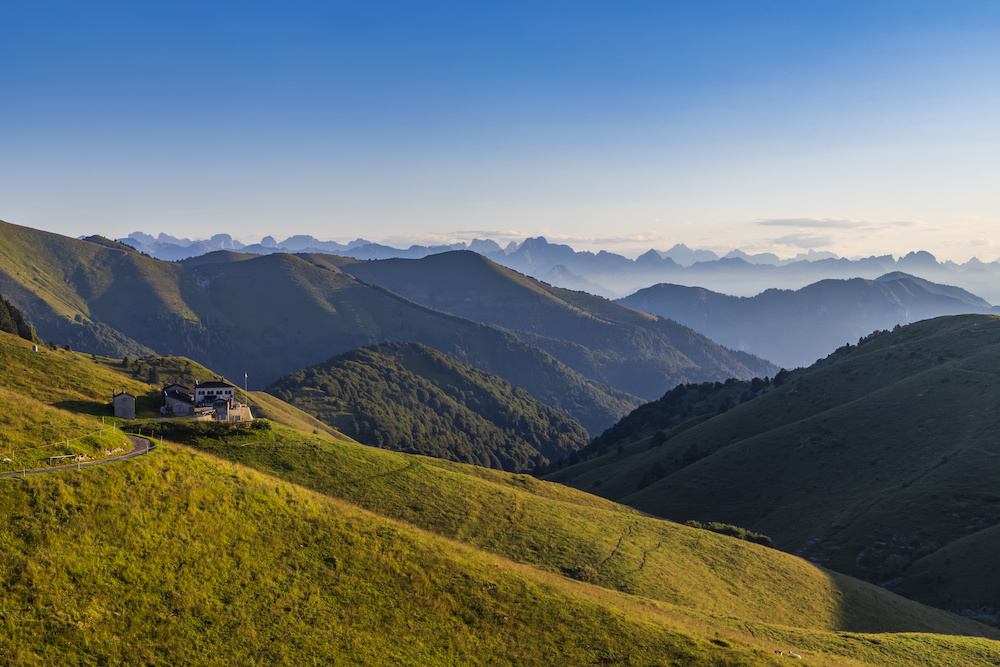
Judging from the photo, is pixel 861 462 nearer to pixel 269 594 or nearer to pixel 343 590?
pixel 343 590

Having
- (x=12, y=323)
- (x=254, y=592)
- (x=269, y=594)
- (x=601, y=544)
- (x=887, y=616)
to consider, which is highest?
(x=12, y=323)

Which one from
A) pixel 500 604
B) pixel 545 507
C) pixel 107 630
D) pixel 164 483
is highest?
pixel 164 483

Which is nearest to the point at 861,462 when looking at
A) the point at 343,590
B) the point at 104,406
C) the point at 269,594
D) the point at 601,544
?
the point at 601,544

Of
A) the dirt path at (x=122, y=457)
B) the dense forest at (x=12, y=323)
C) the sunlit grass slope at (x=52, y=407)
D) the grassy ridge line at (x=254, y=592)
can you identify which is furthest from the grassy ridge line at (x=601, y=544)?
the dense forest at (x=12, y=323)

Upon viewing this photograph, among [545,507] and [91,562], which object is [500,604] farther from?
[545,507]

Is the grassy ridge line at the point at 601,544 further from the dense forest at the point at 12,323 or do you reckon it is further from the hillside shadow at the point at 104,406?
the dense forest at the point at 12,323

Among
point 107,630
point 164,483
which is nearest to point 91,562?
point 107,630
